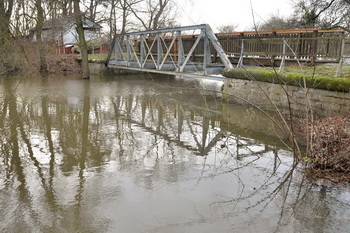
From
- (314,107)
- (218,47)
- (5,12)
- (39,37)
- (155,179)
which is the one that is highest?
(5,12)

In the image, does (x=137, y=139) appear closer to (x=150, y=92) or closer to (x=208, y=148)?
(x=208, y=148)

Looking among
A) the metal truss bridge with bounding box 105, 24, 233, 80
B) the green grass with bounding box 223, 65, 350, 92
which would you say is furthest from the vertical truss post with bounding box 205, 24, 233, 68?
the green grass with bounding box 223, 65, 350, 92

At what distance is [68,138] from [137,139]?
1.36m

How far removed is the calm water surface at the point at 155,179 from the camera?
338cm

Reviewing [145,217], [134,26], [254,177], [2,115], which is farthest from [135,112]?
[134,26]

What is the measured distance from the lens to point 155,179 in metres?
4.46

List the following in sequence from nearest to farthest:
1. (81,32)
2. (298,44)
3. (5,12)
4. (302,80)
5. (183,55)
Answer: (302,80), (298,44), (183,55), (5,12), (81,32)

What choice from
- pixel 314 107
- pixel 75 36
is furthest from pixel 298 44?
pixel 75 36

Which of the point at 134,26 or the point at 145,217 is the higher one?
the point at 134,26

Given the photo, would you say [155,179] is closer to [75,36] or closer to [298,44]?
[298,44]

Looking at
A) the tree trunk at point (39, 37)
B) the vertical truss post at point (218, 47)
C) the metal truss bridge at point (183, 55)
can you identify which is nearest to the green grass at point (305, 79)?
the vertical truss post at point (218, 47)

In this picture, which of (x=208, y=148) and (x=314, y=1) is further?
(x=314, y=1)

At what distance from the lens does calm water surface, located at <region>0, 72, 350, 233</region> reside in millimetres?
3379

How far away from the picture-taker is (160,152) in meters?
5.61
